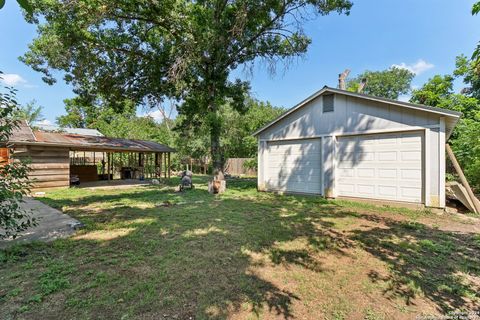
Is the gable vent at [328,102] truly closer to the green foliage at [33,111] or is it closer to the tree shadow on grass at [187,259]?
the tree shadow on grass at [187,259]

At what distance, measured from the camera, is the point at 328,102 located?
857 centimetres

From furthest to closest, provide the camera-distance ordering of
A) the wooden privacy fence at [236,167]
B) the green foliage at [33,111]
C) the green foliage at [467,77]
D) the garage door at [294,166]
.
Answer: the green foliage at [33,111] → the wooden privacy fence at [236,167] → the green foliage at [467,77] → the garage door at [294,166]

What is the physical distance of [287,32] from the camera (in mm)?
10688

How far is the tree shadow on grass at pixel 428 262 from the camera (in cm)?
257

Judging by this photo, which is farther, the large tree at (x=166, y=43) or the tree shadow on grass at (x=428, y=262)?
the large tree at (x=166, y=43)

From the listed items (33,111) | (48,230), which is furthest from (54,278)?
(33,111)

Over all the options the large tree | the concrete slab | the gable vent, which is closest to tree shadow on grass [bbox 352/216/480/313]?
the gable vent

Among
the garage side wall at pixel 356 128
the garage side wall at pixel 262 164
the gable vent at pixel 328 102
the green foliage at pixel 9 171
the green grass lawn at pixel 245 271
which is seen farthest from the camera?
the garage side wall at pixel 262 164

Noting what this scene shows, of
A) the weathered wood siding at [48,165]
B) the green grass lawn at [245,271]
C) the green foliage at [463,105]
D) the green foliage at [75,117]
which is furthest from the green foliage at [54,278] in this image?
the green foliage at [75,117]

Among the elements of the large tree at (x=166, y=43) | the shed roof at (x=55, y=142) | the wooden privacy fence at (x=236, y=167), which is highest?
the large tree at (x=166, y=43)

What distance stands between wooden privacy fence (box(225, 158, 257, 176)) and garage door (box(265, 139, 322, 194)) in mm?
10161

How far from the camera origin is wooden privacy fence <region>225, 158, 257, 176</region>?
68.7 ft

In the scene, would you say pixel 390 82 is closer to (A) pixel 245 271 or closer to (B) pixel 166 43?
(B) pixel 166 43

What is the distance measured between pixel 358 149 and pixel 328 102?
2.02 m
